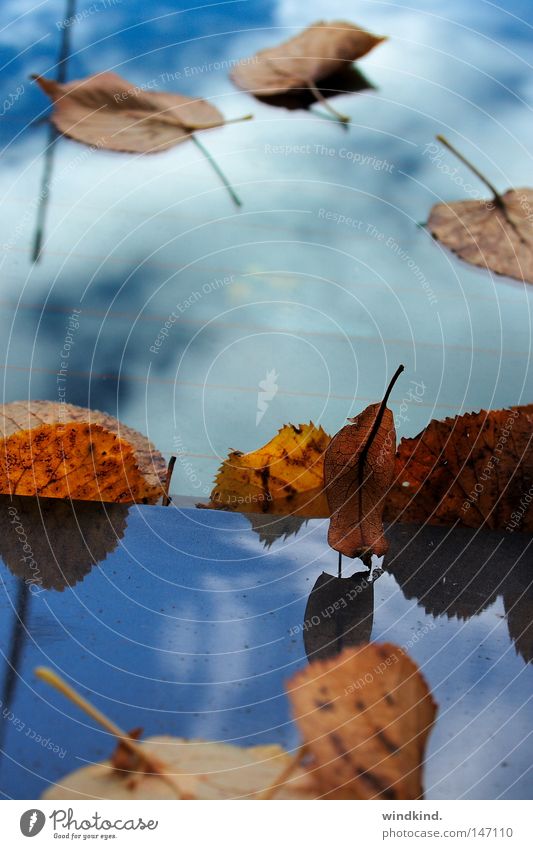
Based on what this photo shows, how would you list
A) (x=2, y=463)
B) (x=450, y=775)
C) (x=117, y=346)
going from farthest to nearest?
(x=117, y=346), (x=2, y=463), (x=450, y=775)

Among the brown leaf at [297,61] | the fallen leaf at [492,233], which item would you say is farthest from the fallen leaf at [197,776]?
the brown leaf at [297,61]

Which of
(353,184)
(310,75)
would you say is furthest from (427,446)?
(310,75)

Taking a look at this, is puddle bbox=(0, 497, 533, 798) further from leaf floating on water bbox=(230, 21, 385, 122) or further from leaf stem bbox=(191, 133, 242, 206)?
leaf floating on water bbox=(230, 21, 385, 122)

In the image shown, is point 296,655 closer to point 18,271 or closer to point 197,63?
point 18,271

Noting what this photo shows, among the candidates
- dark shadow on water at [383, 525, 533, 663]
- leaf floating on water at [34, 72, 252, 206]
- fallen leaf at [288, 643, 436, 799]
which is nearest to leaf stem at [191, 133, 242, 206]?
leaf floating on water at [34, 72, 252, 206]

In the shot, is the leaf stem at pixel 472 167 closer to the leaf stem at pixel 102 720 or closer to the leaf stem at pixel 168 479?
the leaf stem at pixel 168 479

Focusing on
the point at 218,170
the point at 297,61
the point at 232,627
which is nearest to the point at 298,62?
the point at 297,61
